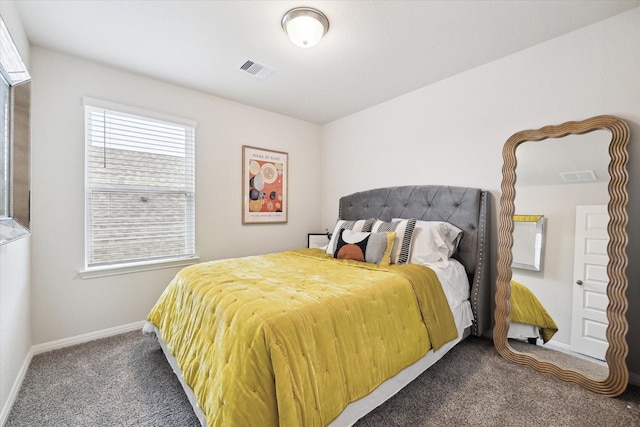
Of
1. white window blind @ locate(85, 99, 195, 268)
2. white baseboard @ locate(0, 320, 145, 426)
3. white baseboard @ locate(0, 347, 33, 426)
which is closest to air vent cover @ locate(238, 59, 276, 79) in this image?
white window blind @ locate(85, 99, 195, 268)

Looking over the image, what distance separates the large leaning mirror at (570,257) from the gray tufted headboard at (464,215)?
5.2 inches

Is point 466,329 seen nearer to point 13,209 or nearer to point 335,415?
point 335,415

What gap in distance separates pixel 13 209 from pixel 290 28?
200 cm

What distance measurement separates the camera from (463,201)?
2.42 m

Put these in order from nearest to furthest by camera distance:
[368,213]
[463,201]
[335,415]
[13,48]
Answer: [335,415] < [13,48] < [463,201] < [368,213]

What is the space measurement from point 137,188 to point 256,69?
159cm

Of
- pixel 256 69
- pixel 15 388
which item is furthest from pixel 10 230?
pixel 256 69

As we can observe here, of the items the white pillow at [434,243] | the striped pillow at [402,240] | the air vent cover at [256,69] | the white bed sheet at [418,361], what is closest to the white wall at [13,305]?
the white bed sheet at [418,361]

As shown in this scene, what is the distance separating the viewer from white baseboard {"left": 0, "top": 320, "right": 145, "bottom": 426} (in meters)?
1.51

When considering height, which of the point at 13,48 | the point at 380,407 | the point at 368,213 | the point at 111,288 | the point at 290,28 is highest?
the point at 290,28

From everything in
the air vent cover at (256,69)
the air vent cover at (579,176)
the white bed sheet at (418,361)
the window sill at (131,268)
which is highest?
the air vent cover at (256,69)

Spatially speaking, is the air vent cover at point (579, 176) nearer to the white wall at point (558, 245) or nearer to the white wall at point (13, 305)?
the white wall at point (558, 245)

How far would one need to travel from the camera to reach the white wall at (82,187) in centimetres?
216

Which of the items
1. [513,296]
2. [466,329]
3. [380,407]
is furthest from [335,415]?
[513,296]
